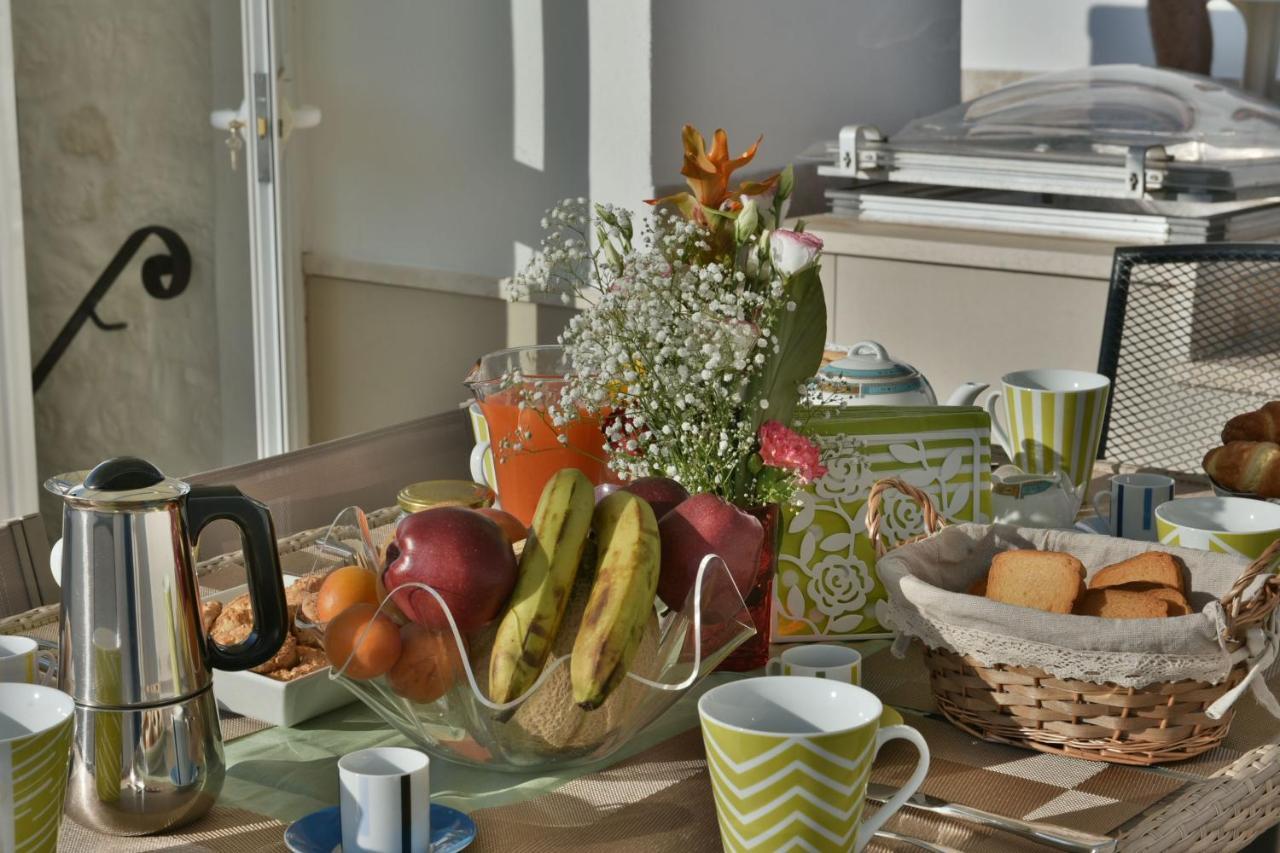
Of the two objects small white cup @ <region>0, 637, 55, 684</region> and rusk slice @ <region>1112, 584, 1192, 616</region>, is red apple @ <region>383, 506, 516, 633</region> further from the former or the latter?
rusk slice @ <region>1112, 584, 1192, 616</region>

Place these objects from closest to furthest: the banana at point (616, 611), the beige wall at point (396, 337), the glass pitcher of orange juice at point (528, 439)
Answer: the banana at point (616, 611)
the glass pitcher of orange juice at point (528, 439)
the beige wall at point (396, 337)

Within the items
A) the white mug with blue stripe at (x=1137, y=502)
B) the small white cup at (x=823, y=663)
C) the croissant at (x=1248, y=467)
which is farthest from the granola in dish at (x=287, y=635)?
the croissant at (x=1248, y=467)

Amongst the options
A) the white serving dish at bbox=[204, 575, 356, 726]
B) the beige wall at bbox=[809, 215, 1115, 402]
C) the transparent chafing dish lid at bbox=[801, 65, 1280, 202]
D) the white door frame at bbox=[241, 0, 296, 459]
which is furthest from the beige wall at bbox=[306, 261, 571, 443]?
the white serving dish at bbox=[204, 575, 356, 726]

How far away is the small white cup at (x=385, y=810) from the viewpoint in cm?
68

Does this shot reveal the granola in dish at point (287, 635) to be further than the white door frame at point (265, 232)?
No

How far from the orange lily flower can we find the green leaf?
0.07m

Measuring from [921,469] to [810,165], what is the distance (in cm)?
166

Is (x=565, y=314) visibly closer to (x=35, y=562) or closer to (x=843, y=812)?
(x=35, y=562)

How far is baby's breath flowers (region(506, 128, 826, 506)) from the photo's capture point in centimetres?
89

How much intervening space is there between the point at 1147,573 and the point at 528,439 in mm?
420

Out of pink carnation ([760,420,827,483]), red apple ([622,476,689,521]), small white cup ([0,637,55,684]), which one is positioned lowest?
small white cup ([0,637,55,684])

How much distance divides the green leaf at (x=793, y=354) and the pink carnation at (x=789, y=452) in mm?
42

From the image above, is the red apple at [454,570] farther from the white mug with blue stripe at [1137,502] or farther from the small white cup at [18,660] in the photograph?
the white mug with blue stripe at [1137,502]

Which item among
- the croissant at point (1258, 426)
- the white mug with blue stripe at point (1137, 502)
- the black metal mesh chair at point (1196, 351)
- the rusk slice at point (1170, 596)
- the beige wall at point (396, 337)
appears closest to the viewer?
the rusk slice at point (1170, 596)
